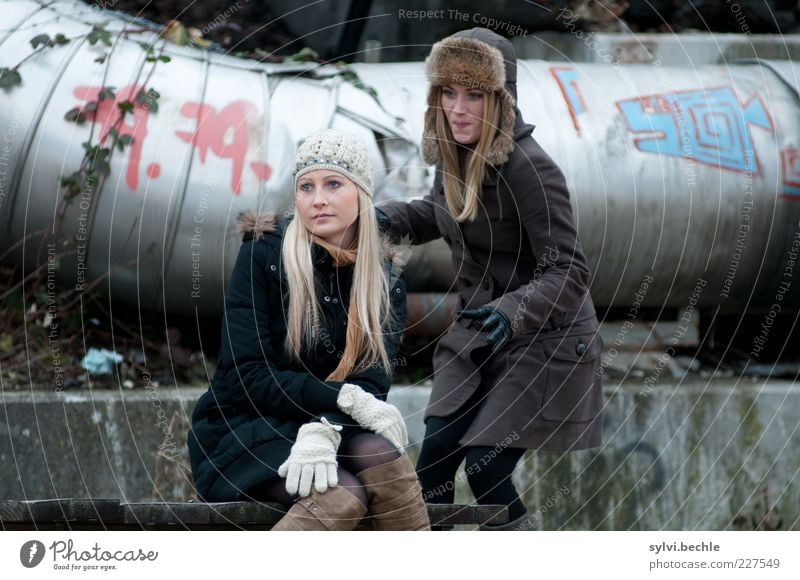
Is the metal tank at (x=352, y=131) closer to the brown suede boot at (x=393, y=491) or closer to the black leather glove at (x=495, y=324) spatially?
the black leather glove at (x=495, y=324)

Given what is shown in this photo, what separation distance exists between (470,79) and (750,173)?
1.37m

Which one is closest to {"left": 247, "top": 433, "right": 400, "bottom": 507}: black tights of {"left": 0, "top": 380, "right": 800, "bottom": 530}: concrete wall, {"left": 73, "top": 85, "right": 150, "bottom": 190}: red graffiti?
{"left": 0, "top": 380, "right": 800, "bottom": 530}: concrete wall

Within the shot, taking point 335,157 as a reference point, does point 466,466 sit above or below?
below

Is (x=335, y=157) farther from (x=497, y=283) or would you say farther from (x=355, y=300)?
(x=497, y=283)

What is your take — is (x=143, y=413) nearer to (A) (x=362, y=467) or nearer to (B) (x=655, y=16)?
(A) (x=362, y=467)

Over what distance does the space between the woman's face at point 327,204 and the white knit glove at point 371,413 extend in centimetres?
31

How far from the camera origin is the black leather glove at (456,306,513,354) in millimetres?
2475

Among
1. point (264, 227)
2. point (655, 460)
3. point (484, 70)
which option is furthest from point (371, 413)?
point (655, 460)

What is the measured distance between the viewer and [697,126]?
143 inches

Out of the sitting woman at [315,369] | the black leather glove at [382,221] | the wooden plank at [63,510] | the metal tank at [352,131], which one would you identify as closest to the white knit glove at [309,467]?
the sitting woman at [315,369]

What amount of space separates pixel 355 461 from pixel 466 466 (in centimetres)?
32

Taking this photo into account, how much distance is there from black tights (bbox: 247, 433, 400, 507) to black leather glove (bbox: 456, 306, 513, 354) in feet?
0.95

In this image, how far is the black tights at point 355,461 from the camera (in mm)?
2357

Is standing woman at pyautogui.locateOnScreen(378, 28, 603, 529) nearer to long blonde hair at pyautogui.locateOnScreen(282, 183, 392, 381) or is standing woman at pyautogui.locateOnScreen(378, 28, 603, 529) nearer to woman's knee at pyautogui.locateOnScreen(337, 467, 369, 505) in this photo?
long blonde hair at pyautogui.locateOnScreen(282, 183, 392, 381)
